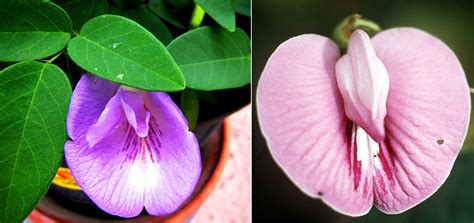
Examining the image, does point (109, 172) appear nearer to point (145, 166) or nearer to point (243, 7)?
point (145, 166)

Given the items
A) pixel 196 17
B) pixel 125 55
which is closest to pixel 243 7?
pixel 196 17

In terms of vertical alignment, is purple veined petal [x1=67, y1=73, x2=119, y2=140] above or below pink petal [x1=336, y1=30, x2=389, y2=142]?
below

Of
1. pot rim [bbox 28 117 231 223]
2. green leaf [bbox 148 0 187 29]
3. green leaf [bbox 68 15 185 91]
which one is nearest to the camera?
green leaf [bbox 68 15 185 91]

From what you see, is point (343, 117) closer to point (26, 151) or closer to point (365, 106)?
point (365, 106)

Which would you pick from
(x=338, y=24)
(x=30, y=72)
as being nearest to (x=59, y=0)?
(x=30, y=72)

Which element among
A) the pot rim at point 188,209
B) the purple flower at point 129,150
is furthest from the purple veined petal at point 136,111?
the pot rim at point 188,209

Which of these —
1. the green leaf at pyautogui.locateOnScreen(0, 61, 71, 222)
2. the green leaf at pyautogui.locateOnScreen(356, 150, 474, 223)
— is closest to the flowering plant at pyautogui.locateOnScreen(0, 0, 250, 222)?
the green leaf at pyautogui.locateOnScreen(0, 61, 71, 222)

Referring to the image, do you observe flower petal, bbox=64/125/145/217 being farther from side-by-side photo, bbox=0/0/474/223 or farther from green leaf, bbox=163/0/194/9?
green leaf, bbox=163/0/194/9
